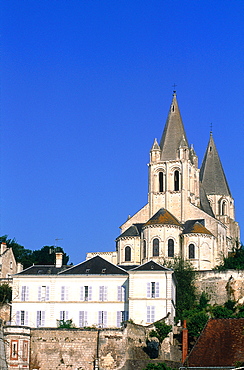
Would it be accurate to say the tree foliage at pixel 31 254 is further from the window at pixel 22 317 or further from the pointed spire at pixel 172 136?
the window at pixel 22 317

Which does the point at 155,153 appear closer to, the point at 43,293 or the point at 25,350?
the point at 43,293

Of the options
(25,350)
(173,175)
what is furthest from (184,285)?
(25,350)

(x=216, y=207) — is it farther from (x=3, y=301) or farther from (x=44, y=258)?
(x=3, y=301)

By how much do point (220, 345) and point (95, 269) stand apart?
23.3m

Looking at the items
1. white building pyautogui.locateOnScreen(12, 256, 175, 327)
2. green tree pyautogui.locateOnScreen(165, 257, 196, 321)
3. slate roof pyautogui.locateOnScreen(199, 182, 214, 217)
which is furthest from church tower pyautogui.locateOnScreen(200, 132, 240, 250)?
white building pyautogui.locateOnScreen(12, 256, 175, 327)

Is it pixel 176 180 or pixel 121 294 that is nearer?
pixel 121 294

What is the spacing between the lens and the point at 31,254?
100688 millimetres

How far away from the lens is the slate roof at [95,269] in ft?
216

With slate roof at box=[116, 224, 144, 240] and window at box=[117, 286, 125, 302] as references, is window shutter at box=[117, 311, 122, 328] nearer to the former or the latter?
window at box=[117, 286, 125, 302]

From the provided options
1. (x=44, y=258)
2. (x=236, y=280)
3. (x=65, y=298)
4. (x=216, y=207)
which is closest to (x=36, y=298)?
(x=65, y=298)

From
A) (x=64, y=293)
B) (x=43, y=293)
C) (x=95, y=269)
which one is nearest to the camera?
(x=64, y=293)

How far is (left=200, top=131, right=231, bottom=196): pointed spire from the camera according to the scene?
10294 centimetres

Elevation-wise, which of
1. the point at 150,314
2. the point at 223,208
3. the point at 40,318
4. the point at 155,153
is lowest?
the point at 40,318

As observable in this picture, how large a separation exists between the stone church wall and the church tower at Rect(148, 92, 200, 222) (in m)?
11.6
